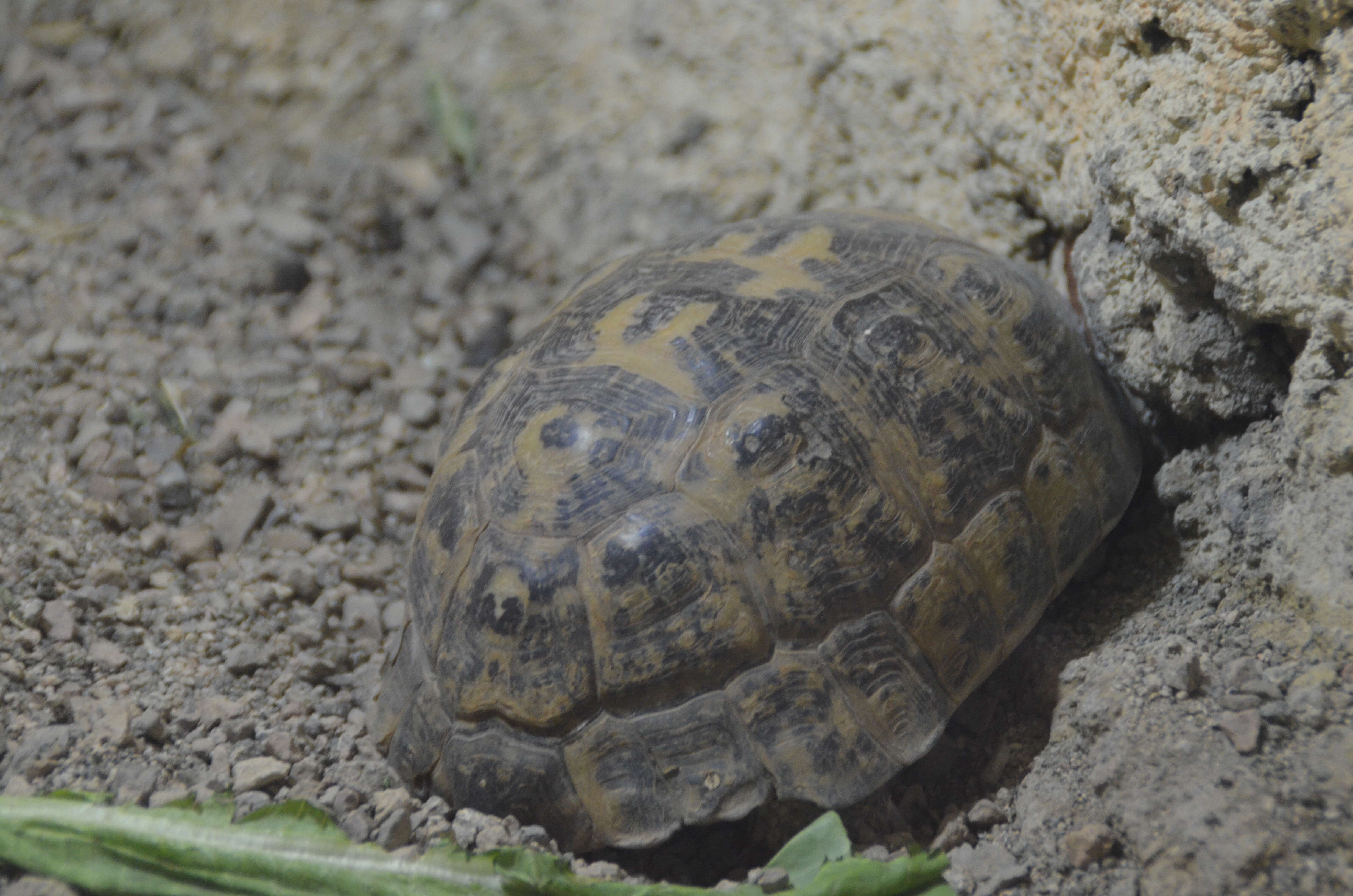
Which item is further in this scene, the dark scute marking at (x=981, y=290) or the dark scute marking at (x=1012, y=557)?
the dark scute marking at (x=981, y=290)

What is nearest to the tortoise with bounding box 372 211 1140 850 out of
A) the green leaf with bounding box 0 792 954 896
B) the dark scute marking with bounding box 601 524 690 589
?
the dark scute marking with bounding box 601 524 690 589

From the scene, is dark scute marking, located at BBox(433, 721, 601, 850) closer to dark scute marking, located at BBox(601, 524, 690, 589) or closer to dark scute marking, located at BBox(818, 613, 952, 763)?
dark scute marking, located at BBox(601, 524, 690, 589)

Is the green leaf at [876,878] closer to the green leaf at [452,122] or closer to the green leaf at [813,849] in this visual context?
the green leaf at [813,849]

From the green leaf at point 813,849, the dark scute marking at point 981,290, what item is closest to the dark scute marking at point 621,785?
the green leaf at point 813,849

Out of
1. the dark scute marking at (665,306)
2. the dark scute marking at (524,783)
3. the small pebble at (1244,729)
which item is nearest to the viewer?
the small pebble at (1244,729)

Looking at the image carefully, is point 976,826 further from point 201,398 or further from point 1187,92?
point 201,398

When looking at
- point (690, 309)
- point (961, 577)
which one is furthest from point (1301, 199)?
point (690, 309)

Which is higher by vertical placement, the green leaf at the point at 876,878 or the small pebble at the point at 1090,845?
the small pebble at the point at 1090,845

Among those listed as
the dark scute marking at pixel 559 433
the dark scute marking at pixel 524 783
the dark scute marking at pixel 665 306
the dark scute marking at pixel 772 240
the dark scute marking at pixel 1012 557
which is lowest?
the dark scute marking at pixel 524 783
